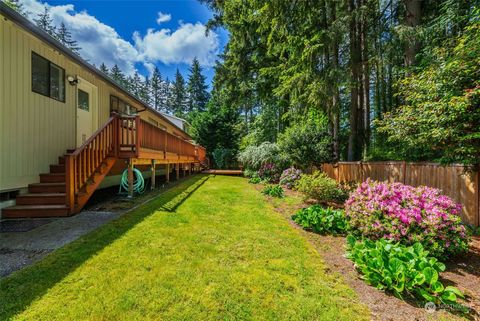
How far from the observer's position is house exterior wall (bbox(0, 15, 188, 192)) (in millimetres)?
4695

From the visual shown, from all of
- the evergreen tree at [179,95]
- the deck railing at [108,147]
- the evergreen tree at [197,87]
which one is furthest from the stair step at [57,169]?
the evergreen tree at [179,95]

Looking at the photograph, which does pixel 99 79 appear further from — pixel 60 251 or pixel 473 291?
pixel 473 291

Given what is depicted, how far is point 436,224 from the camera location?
11.6 feet

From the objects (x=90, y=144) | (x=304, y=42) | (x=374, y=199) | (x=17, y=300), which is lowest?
(x=17, y=300)

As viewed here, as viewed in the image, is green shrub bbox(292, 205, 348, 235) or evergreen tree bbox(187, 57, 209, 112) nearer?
green shrub bbox(292, 205, 348, 235)

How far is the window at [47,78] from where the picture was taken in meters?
5.52

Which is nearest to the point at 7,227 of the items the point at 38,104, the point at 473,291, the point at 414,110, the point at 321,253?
the point at 38,104

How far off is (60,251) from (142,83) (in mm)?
62205

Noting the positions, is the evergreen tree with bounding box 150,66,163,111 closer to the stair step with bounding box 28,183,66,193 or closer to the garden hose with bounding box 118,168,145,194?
the garden hose with bounding box 118,168,145,194

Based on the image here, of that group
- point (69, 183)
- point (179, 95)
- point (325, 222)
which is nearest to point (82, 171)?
point (69, 183)

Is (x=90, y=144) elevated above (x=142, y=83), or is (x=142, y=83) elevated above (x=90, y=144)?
(x=142, y=83)

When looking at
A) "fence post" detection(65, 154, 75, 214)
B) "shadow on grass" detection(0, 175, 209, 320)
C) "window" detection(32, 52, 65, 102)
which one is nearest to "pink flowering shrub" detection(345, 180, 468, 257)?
"shadow on grass" detection(0, 175, 209, 320)

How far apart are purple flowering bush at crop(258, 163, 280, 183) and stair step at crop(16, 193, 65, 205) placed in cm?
960

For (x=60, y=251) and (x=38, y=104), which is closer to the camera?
(x=60, y=251)
